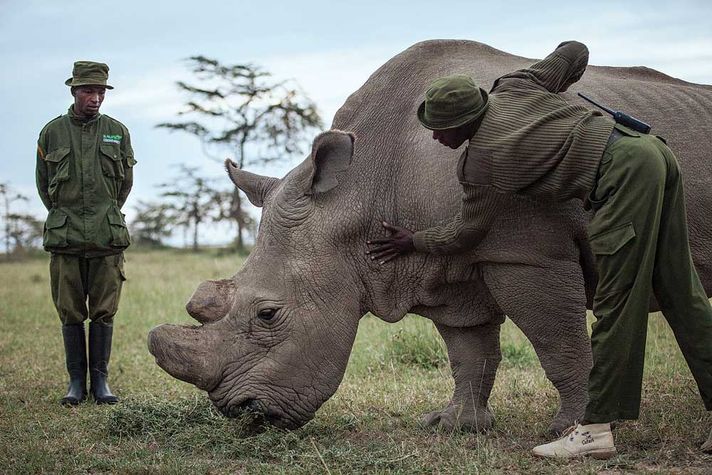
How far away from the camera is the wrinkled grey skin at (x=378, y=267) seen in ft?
18.5

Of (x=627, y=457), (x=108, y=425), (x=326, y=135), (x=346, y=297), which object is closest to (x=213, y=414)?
(x=108, y=425)

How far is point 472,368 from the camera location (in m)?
6.58

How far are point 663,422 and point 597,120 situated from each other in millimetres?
1959

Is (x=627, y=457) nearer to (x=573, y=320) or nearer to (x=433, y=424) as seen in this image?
(x=573, y=320)

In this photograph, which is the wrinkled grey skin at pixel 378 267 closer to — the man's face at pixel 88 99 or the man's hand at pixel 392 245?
the man's hand at pixel 392 245

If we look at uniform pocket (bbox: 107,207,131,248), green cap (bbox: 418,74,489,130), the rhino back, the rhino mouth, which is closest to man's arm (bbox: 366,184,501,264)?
the rhino back

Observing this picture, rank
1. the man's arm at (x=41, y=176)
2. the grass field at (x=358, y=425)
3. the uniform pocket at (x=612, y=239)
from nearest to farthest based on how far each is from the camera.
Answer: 1. the uniform pocket at (x=612, y=239)
2. the grass field at (x=358, y=425)
3. the man's arm at (x=41, y=176)

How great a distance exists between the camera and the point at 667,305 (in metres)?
5.20

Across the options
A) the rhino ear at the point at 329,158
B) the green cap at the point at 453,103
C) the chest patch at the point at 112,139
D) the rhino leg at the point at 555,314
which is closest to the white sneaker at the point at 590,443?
the rhino leg at the point at 555,314

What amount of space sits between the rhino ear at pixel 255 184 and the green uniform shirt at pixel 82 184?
2062 millimetres

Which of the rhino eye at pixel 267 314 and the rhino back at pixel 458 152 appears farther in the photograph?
the rhino eye at pixel 267 314

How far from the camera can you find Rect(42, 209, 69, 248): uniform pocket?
8016mm

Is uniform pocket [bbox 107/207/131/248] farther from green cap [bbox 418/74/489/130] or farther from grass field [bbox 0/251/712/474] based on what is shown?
green cap [bbox 418/74/489/130]

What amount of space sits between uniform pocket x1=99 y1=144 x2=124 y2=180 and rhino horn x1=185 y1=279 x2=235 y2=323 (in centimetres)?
281
